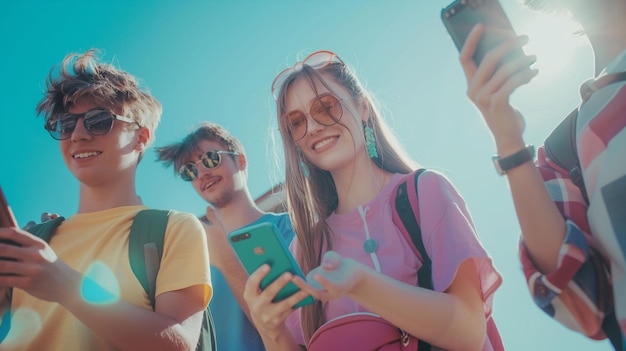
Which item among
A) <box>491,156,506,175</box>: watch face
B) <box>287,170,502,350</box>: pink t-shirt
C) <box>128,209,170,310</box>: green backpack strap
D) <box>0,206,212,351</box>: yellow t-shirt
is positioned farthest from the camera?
<box>128,209,170,310</box>: green backpack strap

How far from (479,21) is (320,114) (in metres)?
1.28

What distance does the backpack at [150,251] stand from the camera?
8.60 ft

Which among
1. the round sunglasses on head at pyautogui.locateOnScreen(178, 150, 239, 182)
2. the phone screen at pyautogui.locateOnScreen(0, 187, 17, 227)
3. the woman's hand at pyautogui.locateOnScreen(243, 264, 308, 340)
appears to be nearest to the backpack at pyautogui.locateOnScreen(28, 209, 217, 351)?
the phone screen at pyautogui.locateOnScreen(0, 187, 17, 227)

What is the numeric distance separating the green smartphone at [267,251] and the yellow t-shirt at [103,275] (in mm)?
727

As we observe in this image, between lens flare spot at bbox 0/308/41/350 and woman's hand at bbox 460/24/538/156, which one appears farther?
lens flare spot at bbox 0/308/41/350

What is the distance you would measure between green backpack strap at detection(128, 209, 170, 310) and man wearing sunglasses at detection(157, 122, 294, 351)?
1.18 m

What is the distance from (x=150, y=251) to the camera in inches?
105

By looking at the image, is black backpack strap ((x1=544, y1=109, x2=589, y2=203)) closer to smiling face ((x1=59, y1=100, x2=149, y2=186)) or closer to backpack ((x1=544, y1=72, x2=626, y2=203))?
backpack ((x1=544, y1=72, x2=626, y2=203))

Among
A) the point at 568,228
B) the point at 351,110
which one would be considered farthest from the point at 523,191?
the point at 351,110

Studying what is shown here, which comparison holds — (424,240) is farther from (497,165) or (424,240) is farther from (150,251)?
(150,251)

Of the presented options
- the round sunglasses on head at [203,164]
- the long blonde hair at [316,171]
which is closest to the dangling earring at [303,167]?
the long blonde hair at [316,171]

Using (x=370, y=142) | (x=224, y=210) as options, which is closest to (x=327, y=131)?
(x=370, y=142)

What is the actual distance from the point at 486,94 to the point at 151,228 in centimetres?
195

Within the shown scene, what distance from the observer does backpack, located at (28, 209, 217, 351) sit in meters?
2.62
